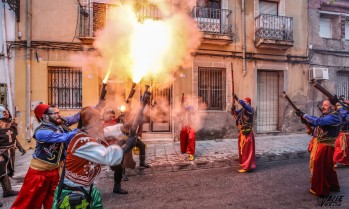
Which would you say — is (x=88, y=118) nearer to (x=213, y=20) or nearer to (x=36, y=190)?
(x=36, y=190)

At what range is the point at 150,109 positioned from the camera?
10695mm

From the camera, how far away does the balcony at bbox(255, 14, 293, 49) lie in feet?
36.2

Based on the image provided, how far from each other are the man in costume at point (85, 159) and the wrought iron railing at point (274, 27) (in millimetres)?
10052

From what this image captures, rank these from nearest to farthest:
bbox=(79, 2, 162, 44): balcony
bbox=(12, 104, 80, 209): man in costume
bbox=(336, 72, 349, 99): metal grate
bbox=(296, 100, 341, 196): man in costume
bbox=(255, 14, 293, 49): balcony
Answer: bbox=(12, 104, 80, 209): man in costume
bbox=(296, 100, 341, 196): man in costume
bbox=(79, 2, 162, 44): balcony
bbox=(255, 14, 293, 49): balcony
bbox=(336, 72, 349, 99): metal grate

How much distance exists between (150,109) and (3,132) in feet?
20.5

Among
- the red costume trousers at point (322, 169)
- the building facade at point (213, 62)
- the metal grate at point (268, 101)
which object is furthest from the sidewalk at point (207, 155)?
the red costume trousers at point (322, 169)

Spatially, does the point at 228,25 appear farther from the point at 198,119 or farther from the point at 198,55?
the point at 198,119

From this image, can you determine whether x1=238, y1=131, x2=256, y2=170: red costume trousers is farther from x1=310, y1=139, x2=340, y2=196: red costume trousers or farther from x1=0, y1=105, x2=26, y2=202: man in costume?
x1=0, y1=105, x2=26, y2=202: man in costume

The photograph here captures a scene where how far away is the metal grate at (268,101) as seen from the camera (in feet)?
38.9

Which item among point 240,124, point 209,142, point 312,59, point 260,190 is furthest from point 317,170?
point 312,59

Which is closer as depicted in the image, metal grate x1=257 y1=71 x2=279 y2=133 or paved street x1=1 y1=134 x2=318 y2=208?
paved street x1=1 y1=134 x2=318 y2=208

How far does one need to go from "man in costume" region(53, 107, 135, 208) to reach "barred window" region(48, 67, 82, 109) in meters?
7.71

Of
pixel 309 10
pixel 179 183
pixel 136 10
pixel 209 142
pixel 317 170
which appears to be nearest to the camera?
pixel 317 170

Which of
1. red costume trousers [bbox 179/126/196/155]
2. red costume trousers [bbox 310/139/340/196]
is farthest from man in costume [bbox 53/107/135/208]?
red costume trousers [bbox 179/126/196/155]
